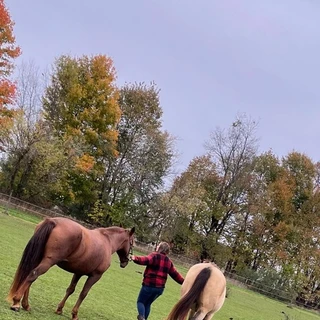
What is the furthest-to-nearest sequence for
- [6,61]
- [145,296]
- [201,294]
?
[6,61], [145,296], [201,294]

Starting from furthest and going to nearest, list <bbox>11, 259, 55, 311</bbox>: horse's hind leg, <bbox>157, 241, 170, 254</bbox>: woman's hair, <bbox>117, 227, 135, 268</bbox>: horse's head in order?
<bbox>117, 227, 135, 268</bbox>: horse's head < <bbox>157, 241, 170, 254</bbox>: woman's hair < <bbox>11, 259, 55, 311</bbox>: horse's hind leg

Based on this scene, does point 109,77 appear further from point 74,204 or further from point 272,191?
point 272,191

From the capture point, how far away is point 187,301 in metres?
7.23

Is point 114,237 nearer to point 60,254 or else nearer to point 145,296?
point 145,296

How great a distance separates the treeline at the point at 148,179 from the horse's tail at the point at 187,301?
81.6 ft

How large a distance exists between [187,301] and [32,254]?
253 cm

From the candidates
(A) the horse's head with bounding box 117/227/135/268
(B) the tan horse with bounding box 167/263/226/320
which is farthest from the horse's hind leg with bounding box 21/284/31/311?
(B) the tan horse with bounding box 167/263/226/320

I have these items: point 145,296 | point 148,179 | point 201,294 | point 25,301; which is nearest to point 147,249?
point 148,179

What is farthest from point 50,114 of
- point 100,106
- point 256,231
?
point 256,231

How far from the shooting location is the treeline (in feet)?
105

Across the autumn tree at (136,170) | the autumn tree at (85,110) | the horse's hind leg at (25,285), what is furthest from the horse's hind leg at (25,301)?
the autumn tree at (136,170)

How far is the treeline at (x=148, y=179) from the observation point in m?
32.1

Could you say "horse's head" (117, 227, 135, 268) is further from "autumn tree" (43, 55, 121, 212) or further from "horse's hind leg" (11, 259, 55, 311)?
"autumn tree" (43, 55, 121, 212)

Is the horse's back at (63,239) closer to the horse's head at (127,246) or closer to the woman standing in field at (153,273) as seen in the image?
the woman standing in field at (153,273)
